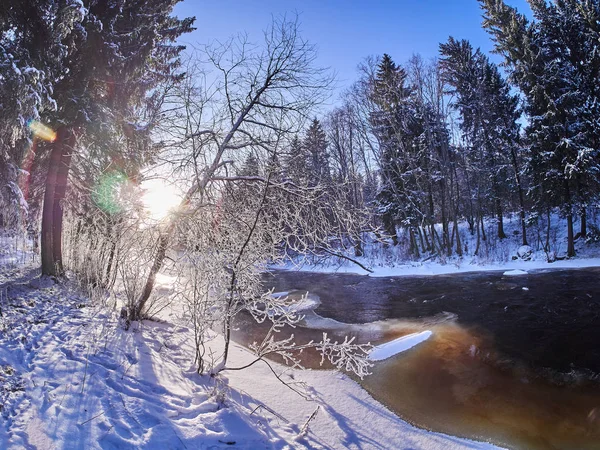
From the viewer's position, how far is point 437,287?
42.6 feet

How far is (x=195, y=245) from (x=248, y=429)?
7.78ft

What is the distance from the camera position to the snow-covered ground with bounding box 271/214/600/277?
53.5 ft

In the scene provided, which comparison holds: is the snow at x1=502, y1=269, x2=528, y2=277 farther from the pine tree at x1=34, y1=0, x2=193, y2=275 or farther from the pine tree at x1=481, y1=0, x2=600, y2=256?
the pine tree at x1=34, y1=0, x2=193, y2=275

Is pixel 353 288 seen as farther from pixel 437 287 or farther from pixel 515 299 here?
pixel 515 299

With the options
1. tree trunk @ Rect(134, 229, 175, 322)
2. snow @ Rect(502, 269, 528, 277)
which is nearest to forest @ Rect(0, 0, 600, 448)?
tree trunk @ Rect(134, 229, 175, 322)

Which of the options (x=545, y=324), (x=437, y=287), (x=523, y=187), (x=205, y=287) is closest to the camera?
(x=205, y=287)

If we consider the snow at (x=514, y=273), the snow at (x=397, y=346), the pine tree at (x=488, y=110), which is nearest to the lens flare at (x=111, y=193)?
the snow at (x=397, y=346)

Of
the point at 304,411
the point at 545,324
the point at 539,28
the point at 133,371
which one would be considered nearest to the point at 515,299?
the point at 545,324

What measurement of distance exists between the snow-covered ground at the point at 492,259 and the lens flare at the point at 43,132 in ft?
28.7

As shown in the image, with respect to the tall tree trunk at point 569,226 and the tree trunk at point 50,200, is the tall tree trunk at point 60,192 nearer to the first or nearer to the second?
the tree trunk at point 50,200

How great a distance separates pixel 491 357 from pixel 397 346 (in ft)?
5.35

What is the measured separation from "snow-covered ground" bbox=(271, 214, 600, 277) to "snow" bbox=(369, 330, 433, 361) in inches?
249

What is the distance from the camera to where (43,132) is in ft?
25.8

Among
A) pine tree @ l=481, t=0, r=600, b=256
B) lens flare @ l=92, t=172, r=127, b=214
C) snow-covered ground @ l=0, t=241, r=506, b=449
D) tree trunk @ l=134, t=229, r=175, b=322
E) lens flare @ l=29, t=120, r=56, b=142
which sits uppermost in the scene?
pine tree @ l=481, t=0, r=600, b=256
